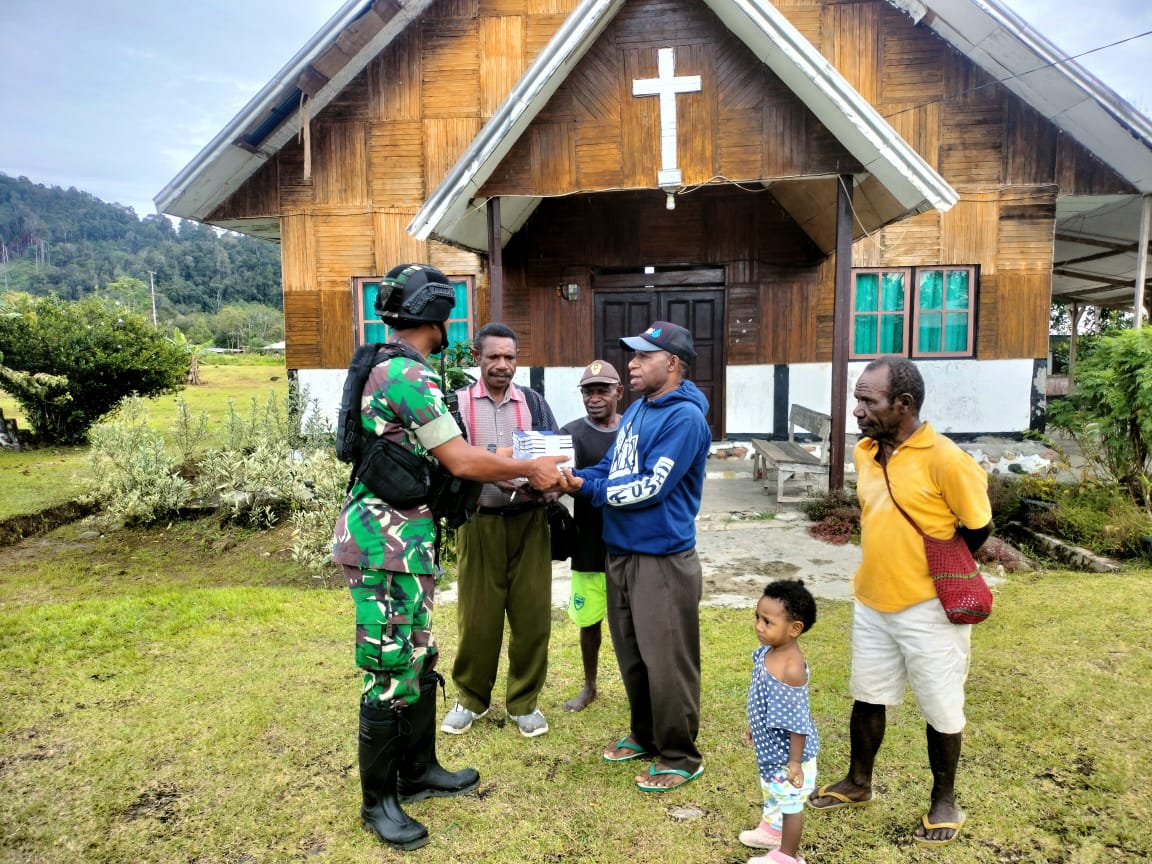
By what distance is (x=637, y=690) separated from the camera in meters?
3.33

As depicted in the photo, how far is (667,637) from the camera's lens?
306 cm

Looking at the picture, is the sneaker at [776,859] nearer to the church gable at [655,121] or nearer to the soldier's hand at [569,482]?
the soldier's hand at [569,482]

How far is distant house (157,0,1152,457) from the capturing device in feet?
31.0

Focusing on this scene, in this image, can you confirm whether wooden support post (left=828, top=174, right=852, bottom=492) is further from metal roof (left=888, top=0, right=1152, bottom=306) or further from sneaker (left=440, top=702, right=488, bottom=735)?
sneaker (left=440, top=702, right=488, bottom=735)

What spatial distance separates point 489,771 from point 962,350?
9.43 metres

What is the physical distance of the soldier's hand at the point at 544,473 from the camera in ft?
10.2

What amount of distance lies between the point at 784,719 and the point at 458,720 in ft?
5.85

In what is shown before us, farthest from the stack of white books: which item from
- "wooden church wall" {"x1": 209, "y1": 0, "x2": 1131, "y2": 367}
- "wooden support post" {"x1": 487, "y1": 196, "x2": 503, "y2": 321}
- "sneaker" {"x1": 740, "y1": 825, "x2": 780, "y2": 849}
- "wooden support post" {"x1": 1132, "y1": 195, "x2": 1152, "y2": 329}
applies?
"wooden support post" {"x1": 1132, "y1": 195, "x2": 1152, "y2": 329}

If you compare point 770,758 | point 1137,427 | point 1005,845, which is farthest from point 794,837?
point 1137,427

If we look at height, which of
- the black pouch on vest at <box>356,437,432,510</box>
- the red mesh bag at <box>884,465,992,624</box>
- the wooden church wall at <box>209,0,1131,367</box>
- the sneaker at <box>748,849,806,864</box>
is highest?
the wooden church wall at <box>209,0,1131,367</box>

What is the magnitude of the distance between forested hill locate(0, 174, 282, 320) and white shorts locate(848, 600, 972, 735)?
50186 millimetres

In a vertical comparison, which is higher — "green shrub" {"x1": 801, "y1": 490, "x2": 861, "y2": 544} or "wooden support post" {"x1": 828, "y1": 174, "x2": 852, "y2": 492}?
"wooden support post" {"x1": 828, "y1": 174, "x2": 852, "y2": 492}

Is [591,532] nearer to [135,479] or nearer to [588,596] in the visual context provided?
[588,596]

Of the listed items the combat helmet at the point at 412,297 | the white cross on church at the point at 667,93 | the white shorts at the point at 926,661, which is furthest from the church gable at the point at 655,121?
the white shorts at the point at 926,661
